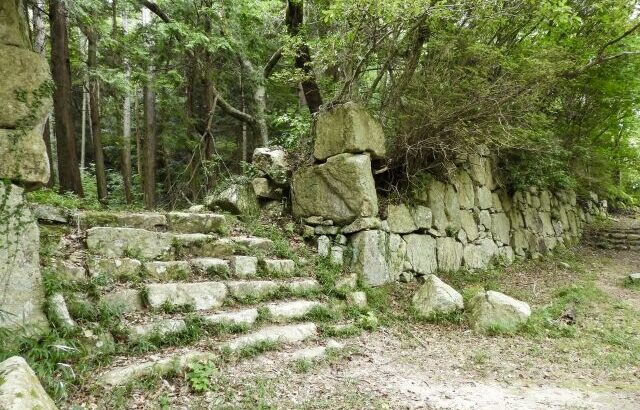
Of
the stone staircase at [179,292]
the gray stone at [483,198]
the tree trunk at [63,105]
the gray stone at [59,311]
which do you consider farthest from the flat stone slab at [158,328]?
the gray stone at [483,198]

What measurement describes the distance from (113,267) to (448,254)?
6050 mm

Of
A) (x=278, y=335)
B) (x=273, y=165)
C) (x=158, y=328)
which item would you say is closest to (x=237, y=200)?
(x=273, y=165)

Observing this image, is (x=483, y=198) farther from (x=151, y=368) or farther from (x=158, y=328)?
(x=151, y=368)

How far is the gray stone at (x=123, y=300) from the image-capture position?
12.1 feet

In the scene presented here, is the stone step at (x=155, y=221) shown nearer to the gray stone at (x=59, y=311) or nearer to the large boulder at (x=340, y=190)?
the gray stone at (x=59, y=311)

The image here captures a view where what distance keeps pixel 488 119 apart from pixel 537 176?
4020 millimetres

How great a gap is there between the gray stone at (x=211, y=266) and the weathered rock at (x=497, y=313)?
11.2ft

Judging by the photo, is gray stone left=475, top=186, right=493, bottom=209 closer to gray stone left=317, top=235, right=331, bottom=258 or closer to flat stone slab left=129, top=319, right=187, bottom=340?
gray stone left=317, top=235, right=331, bottom=258

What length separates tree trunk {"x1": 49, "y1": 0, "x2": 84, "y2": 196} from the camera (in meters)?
8.10

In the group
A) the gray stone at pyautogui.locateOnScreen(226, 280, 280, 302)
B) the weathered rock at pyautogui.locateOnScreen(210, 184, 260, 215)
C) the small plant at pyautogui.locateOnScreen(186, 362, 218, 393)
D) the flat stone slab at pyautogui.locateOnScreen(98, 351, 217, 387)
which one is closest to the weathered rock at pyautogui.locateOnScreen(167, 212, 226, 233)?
the weathered rock at pyautogui.locateOnScreen(210, 184, 260, 215)

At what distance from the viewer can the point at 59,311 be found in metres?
3.31

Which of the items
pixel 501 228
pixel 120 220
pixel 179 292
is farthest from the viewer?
pixel 501 228

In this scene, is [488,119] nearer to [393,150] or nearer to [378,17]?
[393,150]

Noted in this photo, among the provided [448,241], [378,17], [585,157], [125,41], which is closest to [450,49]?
[378,17]
